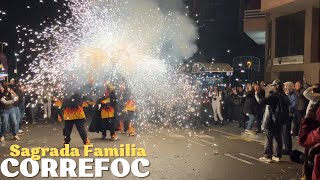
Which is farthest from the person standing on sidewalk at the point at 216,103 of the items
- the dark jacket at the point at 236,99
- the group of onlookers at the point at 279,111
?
the dark jacket at the point at 236,99

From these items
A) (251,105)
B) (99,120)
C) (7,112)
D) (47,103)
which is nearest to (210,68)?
(47,103)

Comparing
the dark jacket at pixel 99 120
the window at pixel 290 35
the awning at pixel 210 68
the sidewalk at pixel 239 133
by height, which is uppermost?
the window at pixel 290 35

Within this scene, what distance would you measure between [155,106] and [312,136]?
617 inches

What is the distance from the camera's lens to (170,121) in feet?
59.6

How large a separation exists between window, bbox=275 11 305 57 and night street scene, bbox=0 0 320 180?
7 centimetres

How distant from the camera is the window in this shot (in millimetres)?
19359

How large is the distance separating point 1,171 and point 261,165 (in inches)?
203

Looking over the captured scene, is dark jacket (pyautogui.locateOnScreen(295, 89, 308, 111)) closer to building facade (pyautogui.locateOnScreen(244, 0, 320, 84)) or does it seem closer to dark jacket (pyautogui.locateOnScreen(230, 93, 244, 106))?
building facade (pyautogui.locateOnScreen(244, 0, 320, 84))

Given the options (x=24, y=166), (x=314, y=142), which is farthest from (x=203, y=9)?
(x=314, y=142)

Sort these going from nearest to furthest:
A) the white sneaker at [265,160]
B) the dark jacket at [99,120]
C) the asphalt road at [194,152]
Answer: the asphalt road at [194,152] < the white sneaker at [265,160] < the dark jacket at [99,120]

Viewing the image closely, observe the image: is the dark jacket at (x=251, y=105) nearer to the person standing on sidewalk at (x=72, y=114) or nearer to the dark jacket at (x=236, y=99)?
the dark jacket at (x=236, y=99)

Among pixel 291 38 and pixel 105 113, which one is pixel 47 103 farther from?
pixel 291 38

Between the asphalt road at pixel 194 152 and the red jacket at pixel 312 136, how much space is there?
3336mm

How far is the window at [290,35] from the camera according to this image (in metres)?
19.4
